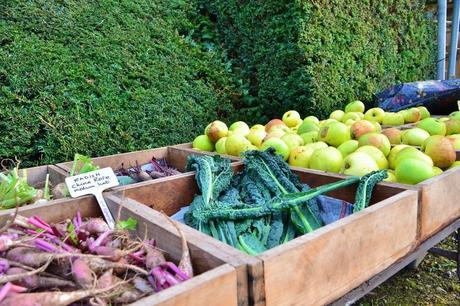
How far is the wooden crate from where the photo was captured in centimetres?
87

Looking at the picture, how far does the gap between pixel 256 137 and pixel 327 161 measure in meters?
0.77

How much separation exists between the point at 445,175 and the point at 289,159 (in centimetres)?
91

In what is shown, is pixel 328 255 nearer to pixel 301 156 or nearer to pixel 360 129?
pixel 301 156

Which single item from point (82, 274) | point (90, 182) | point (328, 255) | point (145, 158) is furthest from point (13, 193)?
point (328, 255)

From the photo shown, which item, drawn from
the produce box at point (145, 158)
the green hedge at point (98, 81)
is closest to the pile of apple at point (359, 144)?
the produce box at point (145, 158)

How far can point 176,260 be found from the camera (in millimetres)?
1171

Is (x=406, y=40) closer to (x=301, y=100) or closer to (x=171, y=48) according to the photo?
(x=301, y=100)

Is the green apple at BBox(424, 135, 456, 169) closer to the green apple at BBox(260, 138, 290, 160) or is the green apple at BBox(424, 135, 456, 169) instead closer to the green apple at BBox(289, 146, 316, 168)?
the green apple at BBox(289, 146, 316, 168)

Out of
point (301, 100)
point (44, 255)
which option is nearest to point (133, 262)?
point (44, 255)

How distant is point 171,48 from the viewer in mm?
4445

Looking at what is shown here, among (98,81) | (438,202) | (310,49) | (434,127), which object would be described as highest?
(310,49)

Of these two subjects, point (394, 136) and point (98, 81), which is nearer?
point (394, 136)

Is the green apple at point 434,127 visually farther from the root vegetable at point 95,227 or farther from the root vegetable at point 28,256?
the root vegetable at point 28,256

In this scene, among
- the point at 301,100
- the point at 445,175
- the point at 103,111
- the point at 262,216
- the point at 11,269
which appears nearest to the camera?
the point at 11,269
